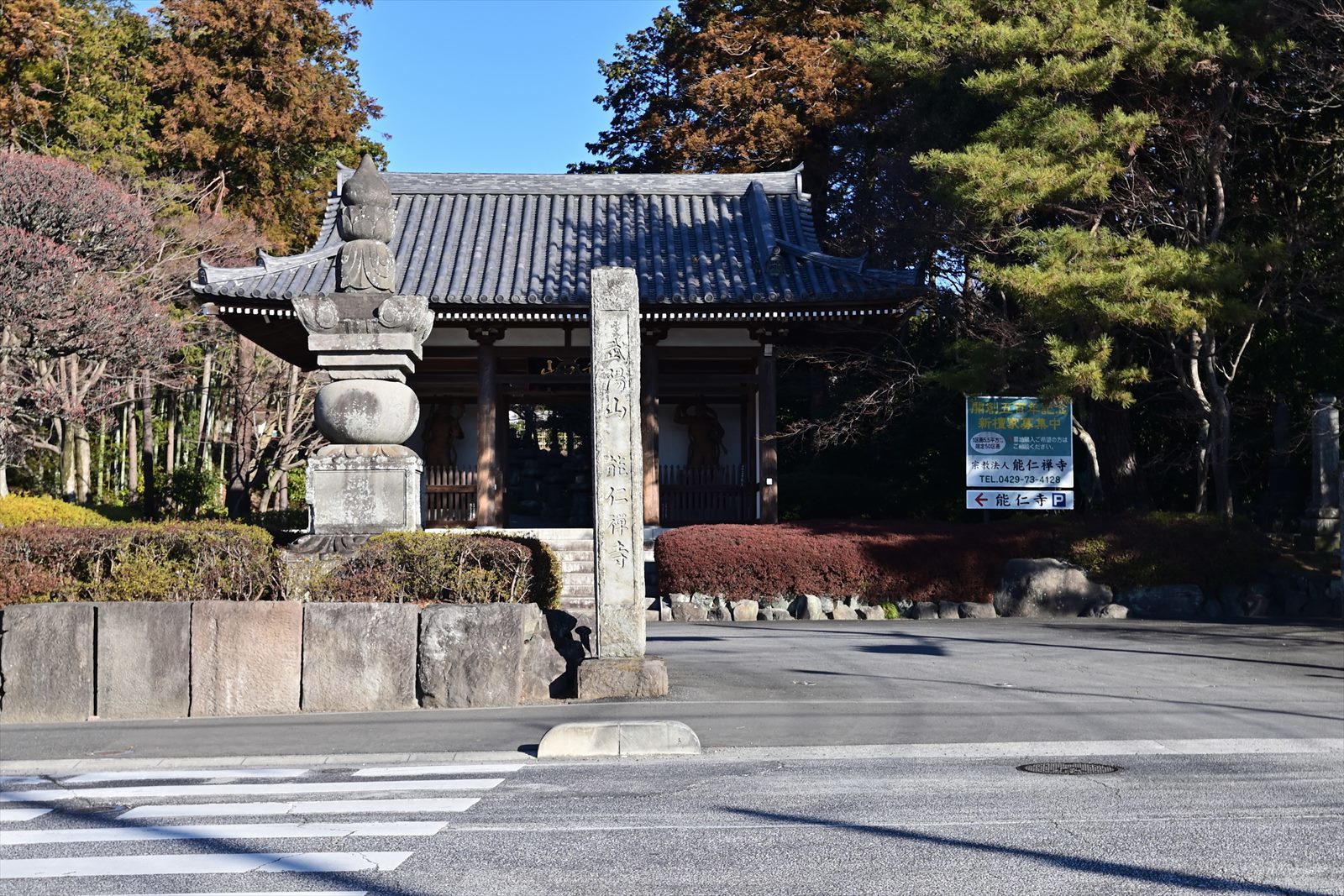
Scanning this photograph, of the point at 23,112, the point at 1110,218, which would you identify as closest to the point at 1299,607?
the point at 1110,218

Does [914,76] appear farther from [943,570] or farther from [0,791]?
[0,791]

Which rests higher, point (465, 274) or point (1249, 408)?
point (465, 274)

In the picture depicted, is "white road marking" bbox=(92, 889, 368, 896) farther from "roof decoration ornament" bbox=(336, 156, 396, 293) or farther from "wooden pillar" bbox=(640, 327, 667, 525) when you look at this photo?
"wooden pillar" bbox=(640, 327, 667, 525)

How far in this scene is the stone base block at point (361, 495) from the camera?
497 inches

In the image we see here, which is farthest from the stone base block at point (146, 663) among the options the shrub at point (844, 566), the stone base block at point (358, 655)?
the shrub at point (844, 566)

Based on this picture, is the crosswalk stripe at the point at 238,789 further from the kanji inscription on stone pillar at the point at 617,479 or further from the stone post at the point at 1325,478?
the stone post at the point at 1325,478

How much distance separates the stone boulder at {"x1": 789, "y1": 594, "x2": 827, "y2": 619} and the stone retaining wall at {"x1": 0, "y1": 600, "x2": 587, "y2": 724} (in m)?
8.17

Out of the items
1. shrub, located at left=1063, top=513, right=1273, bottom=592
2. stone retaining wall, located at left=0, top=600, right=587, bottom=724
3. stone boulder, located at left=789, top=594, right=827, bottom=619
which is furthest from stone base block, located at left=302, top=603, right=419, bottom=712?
shrub, located at left=1063, top=513, right=1273, bottom=592

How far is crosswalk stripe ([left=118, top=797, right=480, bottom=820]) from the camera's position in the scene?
6.74 m

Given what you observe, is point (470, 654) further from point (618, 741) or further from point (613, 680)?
point (618, 741)

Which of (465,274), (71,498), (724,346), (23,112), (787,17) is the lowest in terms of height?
(71,498)

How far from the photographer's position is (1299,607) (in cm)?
1711

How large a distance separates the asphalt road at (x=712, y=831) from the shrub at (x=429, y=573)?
2.96 meters

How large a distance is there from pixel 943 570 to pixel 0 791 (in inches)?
512
